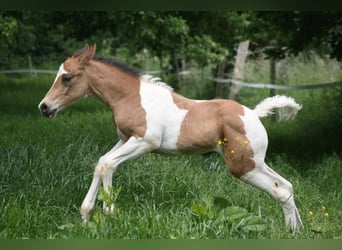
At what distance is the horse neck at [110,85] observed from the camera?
4980 millimetres

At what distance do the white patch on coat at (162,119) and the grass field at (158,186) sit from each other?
55 cm

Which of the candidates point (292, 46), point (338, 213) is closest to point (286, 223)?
point (338, 213)

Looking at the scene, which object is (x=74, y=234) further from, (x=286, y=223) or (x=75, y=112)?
(x=75, y=112)

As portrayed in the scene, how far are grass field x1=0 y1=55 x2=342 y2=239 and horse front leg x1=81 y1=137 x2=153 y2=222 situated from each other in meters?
0.12

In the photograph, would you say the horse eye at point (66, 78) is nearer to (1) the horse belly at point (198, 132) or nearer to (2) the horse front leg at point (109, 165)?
(2) the horse front leg at point (109, 165)

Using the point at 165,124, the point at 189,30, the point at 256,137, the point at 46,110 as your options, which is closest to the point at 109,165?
the point at 165,124

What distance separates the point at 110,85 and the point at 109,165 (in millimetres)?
714

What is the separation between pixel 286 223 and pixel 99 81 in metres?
1.93

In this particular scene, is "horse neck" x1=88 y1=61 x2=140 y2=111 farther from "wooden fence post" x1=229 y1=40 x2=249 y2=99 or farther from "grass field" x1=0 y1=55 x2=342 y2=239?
"wooden fence post" x1=229 y1=40 x2=249 y2=99

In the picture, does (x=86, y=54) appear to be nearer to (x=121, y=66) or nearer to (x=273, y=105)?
(x=121, y=66)

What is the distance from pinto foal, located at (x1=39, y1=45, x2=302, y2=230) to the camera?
4.80 m

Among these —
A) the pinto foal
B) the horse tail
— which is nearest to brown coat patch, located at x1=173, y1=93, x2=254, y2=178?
the pinto foal

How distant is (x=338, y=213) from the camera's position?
17.7 feet

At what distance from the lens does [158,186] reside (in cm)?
546
